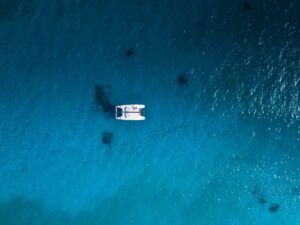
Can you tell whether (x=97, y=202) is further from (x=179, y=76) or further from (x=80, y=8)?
(x=80, y=8)

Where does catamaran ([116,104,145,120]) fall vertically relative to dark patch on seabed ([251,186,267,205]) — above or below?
above

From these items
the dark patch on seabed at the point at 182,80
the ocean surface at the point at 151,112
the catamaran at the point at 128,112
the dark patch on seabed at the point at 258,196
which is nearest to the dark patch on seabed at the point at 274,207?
the ocean surface at the point at 151,112

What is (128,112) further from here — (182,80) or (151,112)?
(182,80)

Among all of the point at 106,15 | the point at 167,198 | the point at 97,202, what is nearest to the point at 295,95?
the point at 167,198

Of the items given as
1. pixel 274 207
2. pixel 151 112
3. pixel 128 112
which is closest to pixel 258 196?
pixel 274 207

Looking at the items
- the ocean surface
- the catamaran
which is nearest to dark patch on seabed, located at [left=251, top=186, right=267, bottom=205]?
the ocean surface

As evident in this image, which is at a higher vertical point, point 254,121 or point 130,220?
point 254,121

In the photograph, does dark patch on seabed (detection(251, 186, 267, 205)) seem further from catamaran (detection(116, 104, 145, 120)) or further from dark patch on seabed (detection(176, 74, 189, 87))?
catamaran (detection(116, 104, 145, 120))

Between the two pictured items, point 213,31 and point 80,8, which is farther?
point 213,31

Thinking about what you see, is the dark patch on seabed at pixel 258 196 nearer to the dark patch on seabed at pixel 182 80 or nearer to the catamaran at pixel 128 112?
the dark patch on seabed at pixel 182 80
